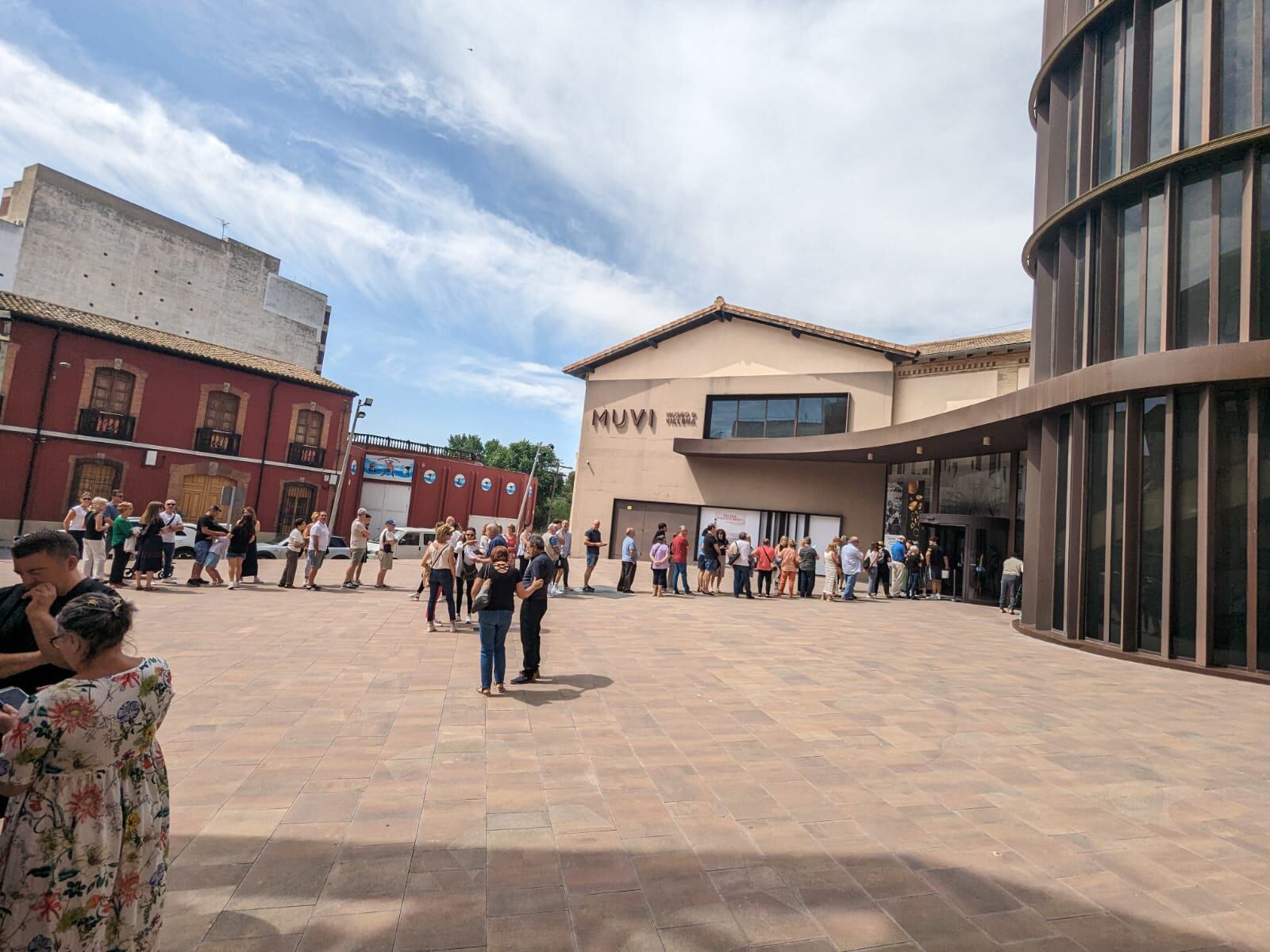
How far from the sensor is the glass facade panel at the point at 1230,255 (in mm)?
8609

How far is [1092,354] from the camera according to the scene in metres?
10.3

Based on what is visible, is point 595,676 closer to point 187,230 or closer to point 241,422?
point 241,422

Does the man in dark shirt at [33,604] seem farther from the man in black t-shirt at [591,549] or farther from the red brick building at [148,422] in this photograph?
the red brick building at [148,422]

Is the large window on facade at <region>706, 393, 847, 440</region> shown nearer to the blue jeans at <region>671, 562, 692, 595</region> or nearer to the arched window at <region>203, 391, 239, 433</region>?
the blue jeans at <region>671, 562, 692, 595</region>

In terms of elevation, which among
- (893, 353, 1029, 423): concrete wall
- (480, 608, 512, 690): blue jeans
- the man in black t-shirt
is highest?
(893, 353, 1029, 423): concrete wall

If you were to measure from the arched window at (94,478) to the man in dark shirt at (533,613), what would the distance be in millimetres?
23151

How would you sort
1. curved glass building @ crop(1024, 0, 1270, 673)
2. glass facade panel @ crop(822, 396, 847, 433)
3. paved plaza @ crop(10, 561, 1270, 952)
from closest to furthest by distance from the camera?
paved plaza @ crop(10, 561, 1270, 952)
curved glass building @ crop(1024, 0, 1270, 673)
glass facade panel @ crop(822, 396, 847, 433)

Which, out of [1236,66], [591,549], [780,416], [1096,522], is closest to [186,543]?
[591,549]

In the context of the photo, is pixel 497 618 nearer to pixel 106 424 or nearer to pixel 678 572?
pixel 678 572

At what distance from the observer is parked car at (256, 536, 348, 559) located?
Result: 20484 millimetres

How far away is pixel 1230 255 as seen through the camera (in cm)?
868

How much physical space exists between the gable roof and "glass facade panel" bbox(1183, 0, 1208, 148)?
11054mm

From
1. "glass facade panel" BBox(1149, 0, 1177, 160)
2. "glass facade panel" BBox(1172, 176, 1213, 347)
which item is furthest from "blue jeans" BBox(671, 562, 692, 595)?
"glass facade panel" BBox(1149, 0, 1177, 160)

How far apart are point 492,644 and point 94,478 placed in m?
24.3
